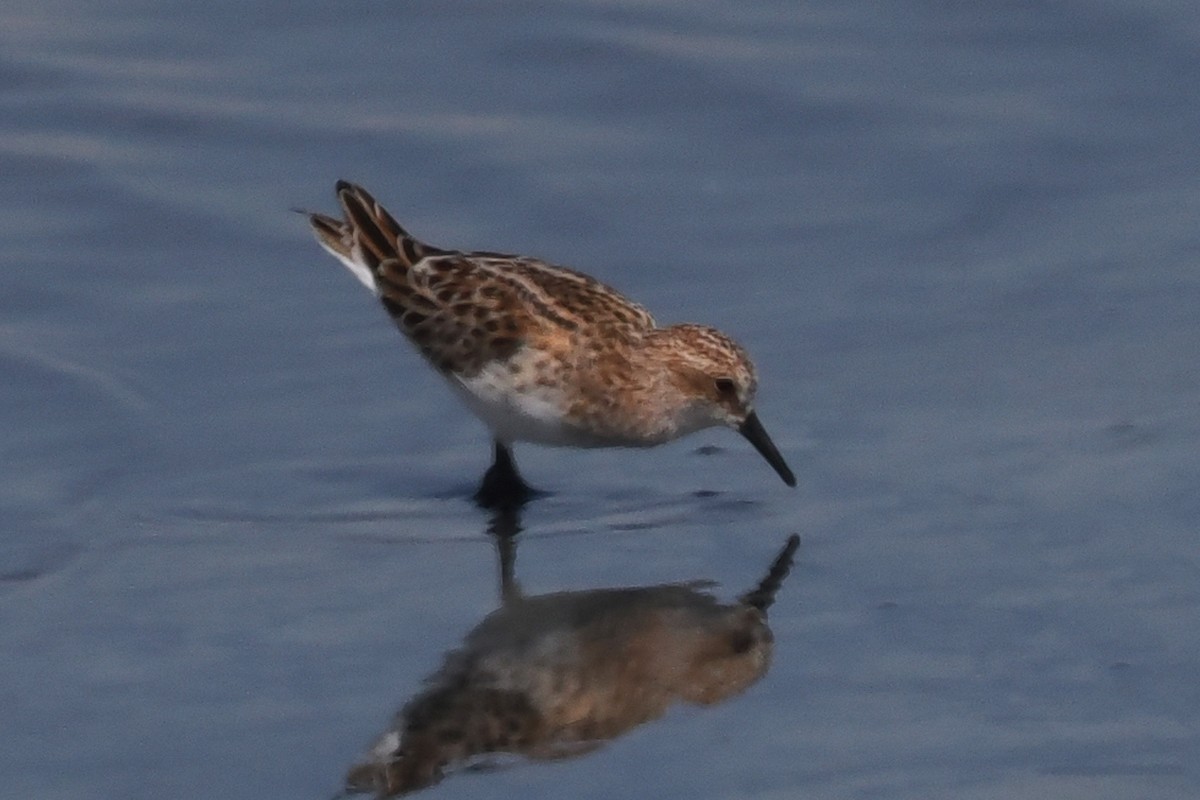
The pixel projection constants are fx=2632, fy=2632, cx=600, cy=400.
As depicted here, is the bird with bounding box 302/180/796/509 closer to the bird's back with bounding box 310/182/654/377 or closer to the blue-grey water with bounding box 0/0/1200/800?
the bird's back with bounding box 310/182/654/377

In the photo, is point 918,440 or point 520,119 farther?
point 520,119

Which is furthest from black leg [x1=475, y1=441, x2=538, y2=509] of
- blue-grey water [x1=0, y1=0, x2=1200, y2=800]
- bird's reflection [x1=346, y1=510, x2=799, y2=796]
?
bird's reflection [x1=346, y1=510, x2=799, y2=796]

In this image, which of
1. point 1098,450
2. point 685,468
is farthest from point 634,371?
point 1098,450

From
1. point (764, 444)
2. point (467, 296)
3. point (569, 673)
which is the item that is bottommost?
point (569, 673)

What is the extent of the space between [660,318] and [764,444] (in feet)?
5.29

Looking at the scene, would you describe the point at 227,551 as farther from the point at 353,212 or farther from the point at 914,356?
the point at 914,356

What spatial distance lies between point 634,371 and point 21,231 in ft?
10.6

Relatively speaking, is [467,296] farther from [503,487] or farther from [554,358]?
[503,487]

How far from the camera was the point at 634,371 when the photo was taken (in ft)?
30.8

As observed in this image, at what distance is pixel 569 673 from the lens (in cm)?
759

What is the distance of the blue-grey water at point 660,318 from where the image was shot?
725 cm

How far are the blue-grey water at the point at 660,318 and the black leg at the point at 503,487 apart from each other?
4.7 inches

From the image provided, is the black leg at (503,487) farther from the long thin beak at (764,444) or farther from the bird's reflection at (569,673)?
the long thin beak at (764,444)

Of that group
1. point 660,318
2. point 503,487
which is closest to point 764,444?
point 503,487
